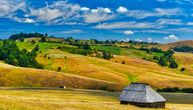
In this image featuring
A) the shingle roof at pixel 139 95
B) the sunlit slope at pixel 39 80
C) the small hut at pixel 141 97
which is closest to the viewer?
the small hut at pixel 141 97

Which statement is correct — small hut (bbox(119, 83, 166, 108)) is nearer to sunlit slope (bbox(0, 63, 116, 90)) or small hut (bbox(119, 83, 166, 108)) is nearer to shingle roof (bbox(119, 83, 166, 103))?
shingle roof (bbox(119, 83, 166, 103))

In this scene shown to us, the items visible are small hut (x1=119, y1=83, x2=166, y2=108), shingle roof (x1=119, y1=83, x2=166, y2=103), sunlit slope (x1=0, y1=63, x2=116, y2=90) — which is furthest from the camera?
sunlit slope (x1=0, y1=63, x2=116, y2=90)

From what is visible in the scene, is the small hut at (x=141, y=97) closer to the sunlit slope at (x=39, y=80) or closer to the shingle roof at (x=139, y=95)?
the shingle roof at (x=139, y=95)

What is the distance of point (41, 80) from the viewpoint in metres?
164

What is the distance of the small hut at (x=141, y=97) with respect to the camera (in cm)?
8781

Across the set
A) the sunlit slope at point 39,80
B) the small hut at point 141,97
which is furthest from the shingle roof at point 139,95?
the sunlit slope at point 39,80

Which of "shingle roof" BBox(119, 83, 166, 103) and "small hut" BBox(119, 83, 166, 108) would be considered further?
"shingle roof" BBox(119, 83, 166, 103)

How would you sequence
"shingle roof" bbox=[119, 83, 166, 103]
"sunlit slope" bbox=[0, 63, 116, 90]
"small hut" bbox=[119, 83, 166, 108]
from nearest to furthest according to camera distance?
"small hut" bbox=[119, 83, 166, 108]
"shingle roof" bbox=[119, 83, 166, 103]
"sunlit slope" bbox=[0, 63, 116, 90]

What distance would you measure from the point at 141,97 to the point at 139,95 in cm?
109

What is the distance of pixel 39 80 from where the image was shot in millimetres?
163250

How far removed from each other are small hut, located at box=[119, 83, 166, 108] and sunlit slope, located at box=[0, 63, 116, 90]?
71211 mm

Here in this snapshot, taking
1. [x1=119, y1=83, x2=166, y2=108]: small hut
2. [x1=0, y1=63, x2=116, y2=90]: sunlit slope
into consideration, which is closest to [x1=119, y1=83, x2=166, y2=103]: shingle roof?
[x1=119, y1=83, x2=166, y2=108]: small hut

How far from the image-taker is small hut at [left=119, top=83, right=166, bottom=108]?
87.8m

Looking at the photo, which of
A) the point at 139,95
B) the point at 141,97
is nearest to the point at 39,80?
the point at 139,95
